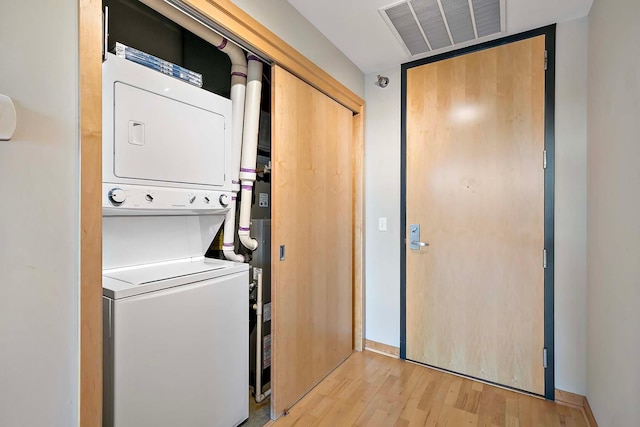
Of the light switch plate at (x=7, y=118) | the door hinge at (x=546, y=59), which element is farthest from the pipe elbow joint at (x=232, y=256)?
the door hinge at (x=546, y=59)

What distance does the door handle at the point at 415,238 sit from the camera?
8.11ft

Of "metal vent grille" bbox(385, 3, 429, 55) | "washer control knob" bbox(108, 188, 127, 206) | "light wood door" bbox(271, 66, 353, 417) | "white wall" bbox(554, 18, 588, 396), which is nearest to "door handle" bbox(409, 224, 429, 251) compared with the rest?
"light wood door" bbox(271, 66, 353, 417)

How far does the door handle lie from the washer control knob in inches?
78.3

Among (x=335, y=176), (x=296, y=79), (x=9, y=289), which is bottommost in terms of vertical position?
(x=9, y=289)

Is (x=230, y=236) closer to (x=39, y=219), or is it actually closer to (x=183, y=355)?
(x=183, y=355)

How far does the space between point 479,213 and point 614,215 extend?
32.6 inches

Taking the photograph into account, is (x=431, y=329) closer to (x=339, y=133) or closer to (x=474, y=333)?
(x=474, y=333)

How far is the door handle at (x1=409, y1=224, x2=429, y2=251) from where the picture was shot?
2.47 metres

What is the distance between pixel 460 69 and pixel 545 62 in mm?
519

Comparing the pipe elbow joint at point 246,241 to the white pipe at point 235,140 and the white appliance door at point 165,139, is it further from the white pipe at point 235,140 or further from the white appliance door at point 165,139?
the white appliance door at point 165,139

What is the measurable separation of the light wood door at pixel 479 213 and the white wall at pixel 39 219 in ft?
7.11

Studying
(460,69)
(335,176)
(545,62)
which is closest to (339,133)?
(335,176)

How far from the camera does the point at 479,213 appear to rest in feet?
7.36

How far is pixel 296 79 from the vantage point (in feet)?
6.40
